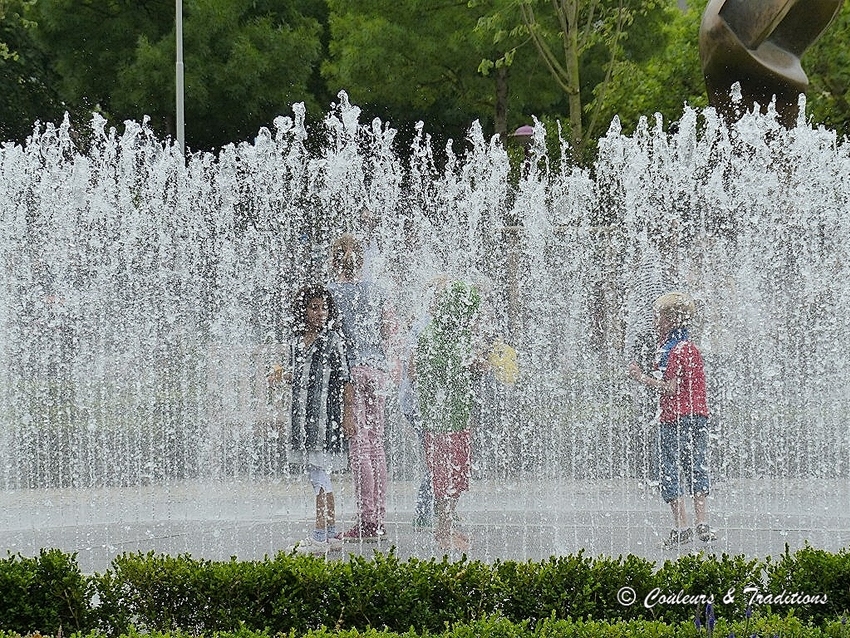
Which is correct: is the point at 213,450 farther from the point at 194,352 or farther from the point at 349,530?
the point at 349,530

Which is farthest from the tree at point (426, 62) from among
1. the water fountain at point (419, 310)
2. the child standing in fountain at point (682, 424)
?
the child standing in fountain at point (682, 424)

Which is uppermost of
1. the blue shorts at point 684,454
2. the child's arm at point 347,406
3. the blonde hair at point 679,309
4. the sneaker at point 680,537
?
the blonde hair at point 679,309

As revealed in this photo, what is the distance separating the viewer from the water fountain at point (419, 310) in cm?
841

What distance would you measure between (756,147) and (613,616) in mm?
7358

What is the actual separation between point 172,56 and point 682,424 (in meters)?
17.2

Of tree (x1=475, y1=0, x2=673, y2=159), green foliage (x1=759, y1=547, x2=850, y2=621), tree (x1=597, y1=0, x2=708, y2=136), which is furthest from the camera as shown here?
tree (x1=597, y1=0, x2=708, y2=136)

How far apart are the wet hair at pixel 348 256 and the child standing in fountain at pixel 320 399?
0.30 meters

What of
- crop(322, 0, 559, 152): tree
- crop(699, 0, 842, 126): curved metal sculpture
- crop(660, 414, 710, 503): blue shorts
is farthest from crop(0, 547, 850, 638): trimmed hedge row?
crop(322, 0, 559, 152): tree

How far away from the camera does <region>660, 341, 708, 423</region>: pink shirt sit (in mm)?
6203

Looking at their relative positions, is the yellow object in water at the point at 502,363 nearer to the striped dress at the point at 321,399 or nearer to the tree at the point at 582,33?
the striped dress at the point at 321,399

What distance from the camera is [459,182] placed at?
11.8 metres

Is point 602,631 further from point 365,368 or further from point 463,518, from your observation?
point 463,518

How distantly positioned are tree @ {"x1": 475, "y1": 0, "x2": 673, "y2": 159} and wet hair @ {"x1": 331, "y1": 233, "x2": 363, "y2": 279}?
9.10m

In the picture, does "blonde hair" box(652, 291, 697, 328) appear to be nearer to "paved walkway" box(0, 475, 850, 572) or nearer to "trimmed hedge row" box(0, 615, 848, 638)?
"paved walkway" box(0, 475, 850, 572)
